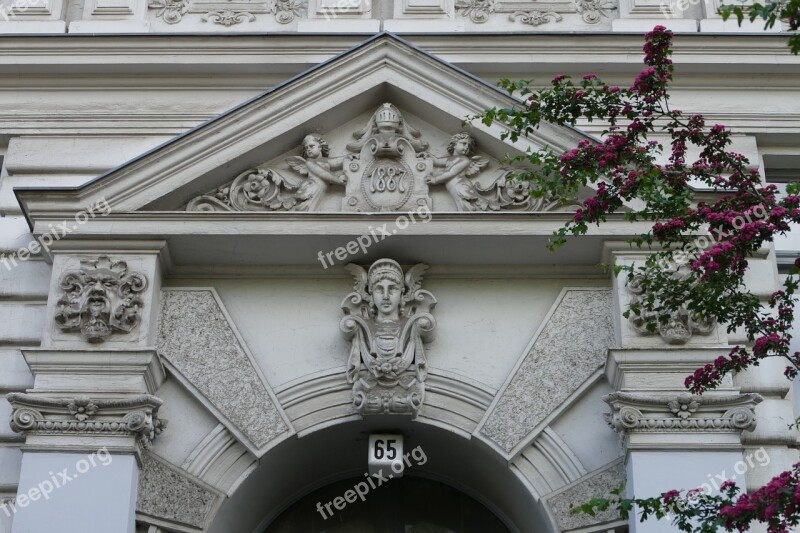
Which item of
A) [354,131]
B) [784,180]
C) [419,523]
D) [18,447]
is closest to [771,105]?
[784,180]

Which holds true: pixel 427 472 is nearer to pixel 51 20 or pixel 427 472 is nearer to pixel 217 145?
pixel 217 145

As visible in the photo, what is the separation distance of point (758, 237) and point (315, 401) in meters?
4.39

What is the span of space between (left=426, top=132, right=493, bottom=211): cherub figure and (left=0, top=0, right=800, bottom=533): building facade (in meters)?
0.03

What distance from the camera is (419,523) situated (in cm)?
1262

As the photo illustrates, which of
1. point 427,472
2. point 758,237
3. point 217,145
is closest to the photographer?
point 758,237

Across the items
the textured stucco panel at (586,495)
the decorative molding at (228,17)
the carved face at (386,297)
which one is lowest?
the textured stucco panel at (586,495)

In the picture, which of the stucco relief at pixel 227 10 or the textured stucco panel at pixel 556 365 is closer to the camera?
the textured stucco panel at pixel 556 365

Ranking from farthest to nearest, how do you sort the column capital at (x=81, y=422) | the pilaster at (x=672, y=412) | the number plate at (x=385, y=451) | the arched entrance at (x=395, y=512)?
the arched entrance at (x=395, y=512) < the number plate at (x=385, y=451) < the column capital at (x=81, y=422) < the pilaster at (x=672, y=412)

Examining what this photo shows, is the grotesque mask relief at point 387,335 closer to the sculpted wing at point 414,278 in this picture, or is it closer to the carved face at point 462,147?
the sculpted wing at point 414,278

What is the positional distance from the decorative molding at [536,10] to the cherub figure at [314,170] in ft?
7.74

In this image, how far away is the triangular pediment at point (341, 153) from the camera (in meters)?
11.8

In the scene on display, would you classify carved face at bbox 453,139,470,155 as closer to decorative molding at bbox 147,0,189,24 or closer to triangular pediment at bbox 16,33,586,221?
triangular pediment at bbox 16,33,586,221

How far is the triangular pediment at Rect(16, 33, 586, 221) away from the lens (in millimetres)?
11844

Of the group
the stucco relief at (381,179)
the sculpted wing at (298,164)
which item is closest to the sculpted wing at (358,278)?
the stucco relief at (381,179)
